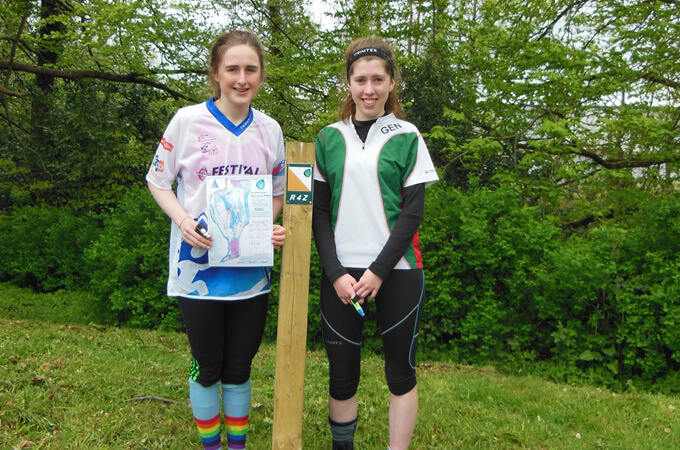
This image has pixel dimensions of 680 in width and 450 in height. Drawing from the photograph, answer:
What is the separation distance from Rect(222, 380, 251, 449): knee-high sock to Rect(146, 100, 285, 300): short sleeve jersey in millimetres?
513

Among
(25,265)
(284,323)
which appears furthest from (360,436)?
(25,265)

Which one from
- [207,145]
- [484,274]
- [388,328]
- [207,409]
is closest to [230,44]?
[207,145]

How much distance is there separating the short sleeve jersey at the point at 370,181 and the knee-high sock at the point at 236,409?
2.72ft

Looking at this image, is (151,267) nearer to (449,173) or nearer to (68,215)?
(68,215)

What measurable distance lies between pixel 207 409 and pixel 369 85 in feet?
5.67

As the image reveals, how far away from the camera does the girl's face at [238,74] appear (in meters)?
2.44

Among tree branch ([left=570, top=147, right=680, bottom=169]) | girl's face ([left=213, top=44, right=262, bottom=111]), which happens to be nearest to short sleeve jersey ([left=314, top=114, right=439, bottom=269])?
girl's face ([left=213, top=44, right=262, bottom=111])

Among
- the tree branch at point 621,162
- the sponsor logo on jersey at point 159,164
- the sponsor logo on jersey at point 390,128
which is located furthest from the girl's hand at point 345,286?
the tree branch at point 621,162

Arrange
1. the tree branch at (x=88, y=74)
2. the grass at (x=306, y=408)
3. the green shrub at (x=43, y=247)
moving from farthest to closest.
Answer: the green shrub at (x=43, y=247)
the tree branch at (x=88, y=74)
the grass at (x=306, y=408)

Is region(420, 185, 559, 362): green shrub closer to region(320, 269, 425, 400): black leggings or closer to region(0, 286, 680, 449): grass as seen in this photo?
region(0, 286, 680, 449): grass

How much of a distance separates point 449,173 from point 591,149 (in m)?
2.46

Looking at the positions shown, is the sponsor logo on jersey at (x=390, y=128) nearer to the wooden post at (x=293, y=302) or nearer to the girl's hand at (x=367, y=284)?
the wooden post at (x=293, y=302)

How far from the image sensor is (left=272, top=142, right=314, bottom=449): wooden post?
2422 mm

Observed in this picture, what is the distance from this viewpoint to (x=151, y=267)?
6.94m
